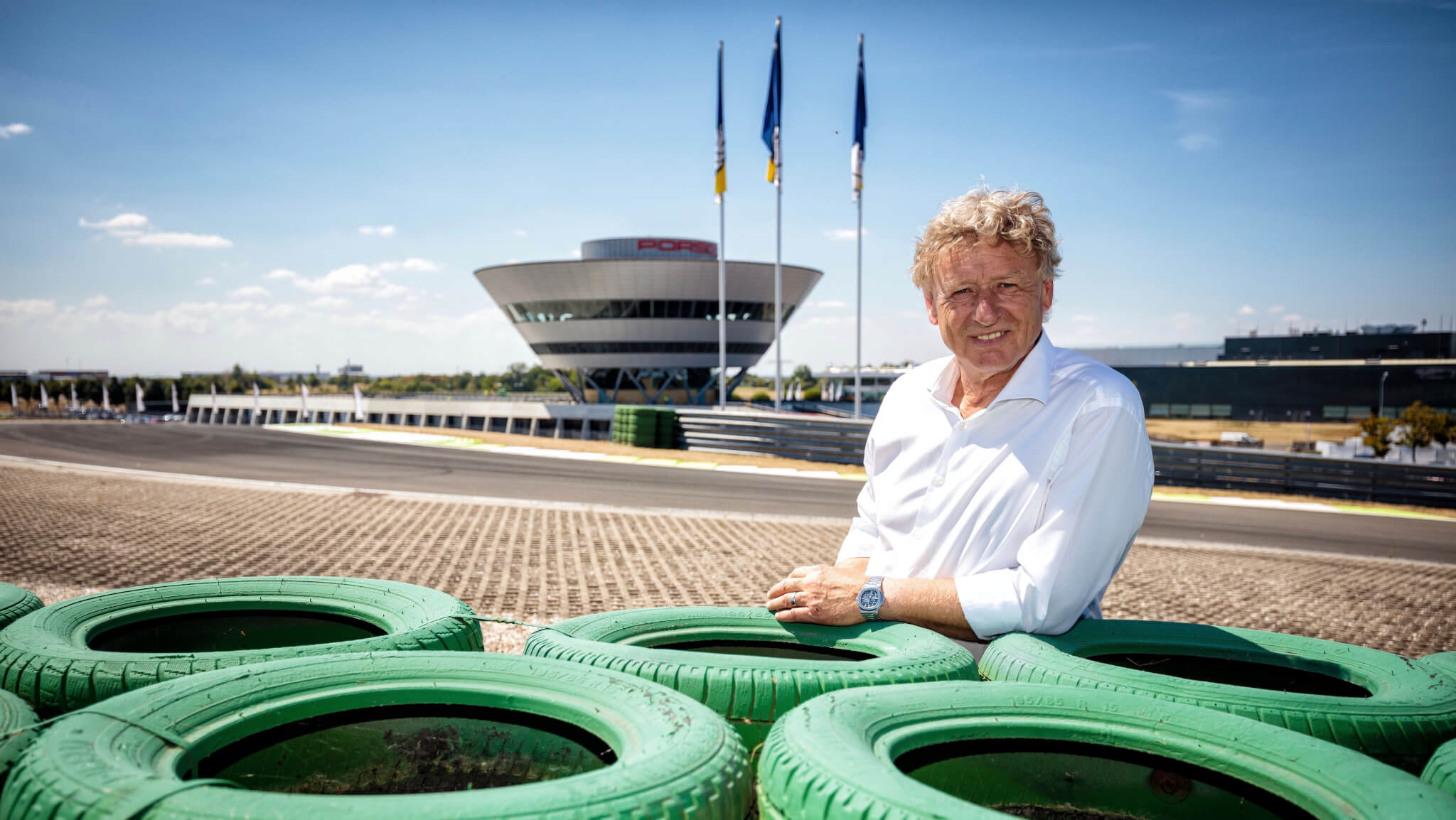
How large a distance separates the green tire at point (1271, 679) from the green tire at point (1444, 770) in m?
0.24

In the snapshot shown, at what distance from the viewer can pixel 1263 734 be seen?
1905 mm

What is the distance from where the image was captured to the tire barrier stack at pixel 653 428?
29.5 metres

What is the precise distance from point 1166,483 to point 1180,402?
239 ft

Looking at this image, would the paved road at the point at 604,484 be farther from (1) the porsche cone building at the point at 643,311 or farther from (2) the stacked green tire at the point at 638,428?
(1) the porsche cone building at the point at 643,311

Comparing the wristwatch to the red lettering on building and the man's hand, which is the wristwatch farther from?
the red lettering on building

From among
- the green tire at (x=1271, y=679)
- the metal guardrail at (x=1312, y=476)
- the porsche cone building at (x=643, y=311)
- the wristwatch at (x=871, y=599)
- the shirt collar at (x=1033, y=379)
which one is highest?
the porsche cone building at (x=643, y=311)

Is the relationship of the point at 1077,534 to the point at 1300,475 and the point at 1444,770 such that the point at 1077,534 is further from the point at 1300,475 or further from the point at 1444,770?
the point at 1300,475

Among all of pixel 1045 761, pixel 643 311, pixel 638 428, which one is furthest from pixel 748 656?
pixel 643 311

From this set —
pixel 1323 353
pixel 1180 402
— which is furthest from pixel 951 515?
pixel 1323 353

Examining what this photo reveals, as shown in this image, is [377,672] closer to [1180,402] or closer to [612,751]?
[612,751]

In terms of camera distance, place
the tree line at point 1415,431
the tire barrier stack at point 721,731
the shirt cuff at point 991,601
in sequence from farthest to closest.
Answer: the tree line at point 1415,431
the shirt cuff at point 991,601
the tire barrier stack at point 721,731

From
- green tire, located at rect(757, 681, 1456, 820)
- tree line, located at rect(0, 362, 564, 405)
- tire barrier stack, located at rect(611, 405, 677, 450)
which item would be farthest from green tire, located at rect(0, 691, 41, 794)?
tree line, located at rect(0, 362, 564, 405)

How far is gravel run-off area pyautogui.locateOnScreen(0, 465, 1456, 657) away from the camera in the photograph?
7.73m

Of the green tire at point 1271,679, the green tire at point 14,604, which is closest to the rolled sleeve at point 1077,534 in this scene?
the green tire at point 1271,679
